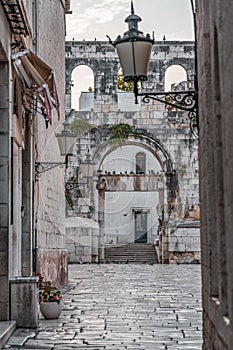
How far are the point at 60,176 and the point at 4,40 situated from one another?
10.1m

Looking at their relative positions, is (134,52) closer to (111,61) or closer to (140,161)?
(111,61)

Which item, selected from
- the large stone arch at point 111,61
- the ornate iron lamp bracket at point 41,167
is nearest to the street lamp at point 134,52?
the ornate iron lamp bracket at point 41,167

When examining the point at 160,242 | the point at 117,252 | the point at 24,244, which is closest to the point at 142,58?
the point at 24,244

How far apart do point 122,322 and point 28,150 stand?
4294 mm

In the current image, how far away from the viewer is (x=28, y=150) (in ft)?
46.7

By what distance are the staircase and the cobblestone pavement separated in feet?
57.3

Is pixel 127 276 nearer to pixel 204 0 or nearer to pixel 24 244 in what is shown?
pixel 24 244

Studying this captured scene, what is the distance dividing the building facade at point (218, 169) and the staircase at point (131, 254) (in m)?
29.1

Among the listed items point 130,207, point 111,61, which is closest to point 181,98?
point 111,61

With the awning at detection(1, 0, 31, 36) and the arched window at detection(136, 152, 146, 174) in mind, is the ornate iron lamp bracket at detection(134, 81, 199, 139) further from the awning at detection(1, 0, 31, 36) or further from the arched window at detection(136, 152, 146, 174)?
the arched window at detection(136, 152, 146, 174)

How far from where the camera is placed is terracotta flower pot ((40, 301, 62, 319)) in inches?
450

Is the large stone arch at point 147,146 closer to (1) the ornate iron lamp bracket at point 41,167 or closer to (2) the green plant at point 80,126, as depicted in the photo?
(2) the green plant at point 80,126

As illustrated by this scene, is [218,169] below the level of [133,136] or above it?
below

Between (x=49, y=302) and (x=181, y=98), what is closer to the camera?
(x=181, y=98)
